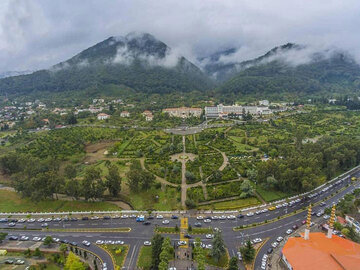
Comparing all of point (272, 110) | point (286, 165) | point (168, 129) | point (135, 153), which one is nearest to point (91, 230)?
point (135, 153)

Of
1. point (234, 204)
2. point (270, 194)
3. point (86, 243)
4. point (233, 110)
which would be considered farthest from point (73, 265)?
point (233, 110)

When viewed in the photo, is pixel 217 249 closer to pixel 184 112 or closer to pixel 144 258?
pixel 144 258

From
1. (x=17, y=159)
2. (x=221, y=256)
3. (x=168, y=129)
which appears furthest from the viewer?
(x=168, y=129)

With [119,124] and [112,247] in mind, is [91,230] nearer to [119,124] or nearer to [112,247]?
[112,247]

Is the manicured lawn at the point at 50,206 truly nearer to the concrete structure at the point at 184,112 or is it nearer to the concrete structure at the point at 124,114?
the concrete structure at the point at 124,114

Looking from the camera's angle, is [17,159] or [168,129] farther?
[168,129]

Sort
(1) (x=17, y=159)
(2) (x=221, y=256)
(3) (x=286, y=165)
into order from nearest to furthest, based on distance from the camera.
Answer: (2) (x=221, y=256)
(3) (x=286, y=165)
(1) (x=17, y=159)
